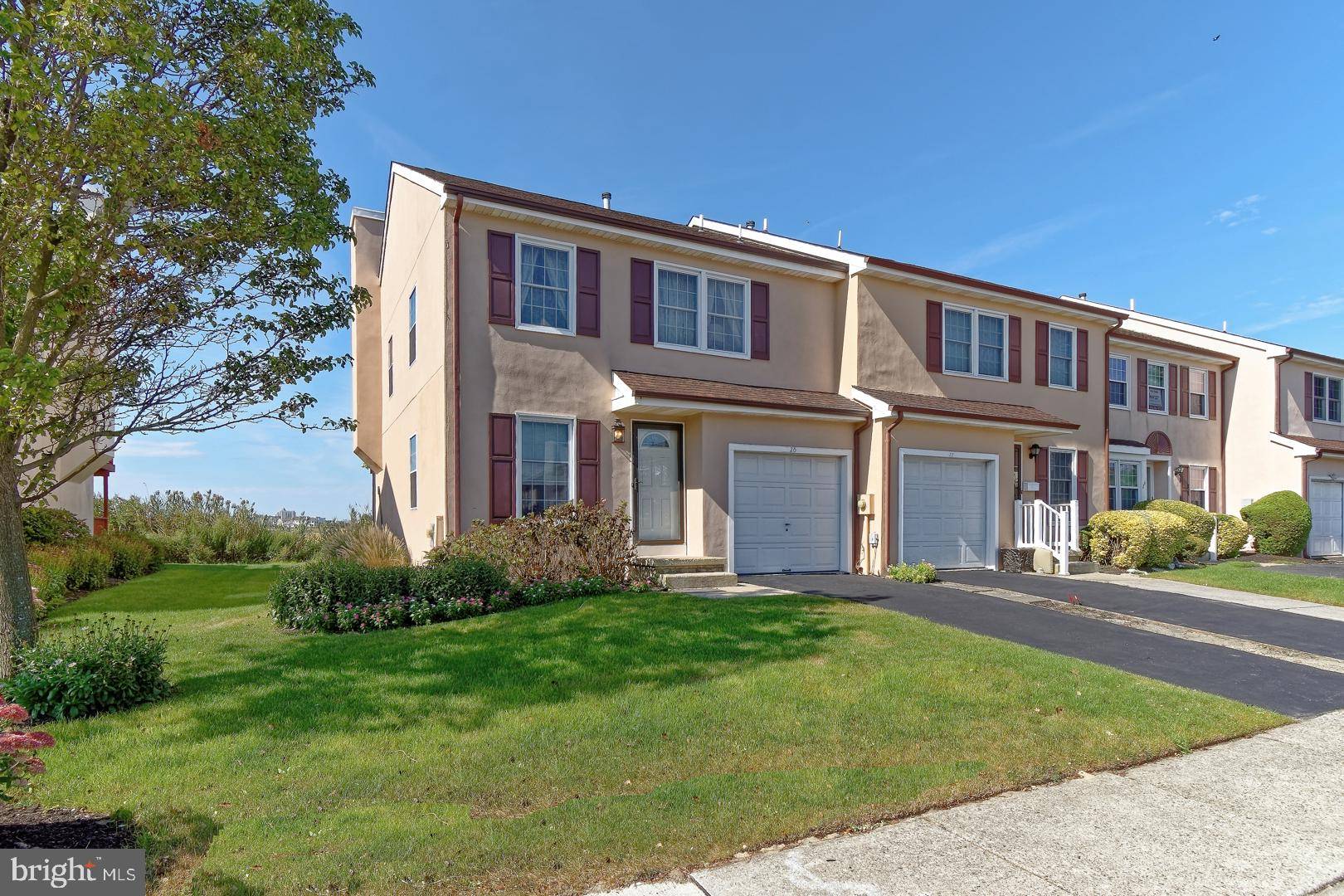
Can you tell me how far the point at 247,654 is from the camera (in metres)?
7.41

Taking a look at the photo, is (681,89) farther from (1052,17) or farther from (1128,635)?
(1128,635)

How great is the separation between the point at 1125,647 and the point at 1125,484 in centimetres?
1330

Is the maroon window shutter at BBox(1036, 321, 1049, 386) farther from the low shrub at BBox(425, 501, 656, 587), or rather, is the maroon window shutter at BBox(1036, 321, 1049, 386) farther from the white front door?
the low shrub at BBox(425, 501, 656, 587)

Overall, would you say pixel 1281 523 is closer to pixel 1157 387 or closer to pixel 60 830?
pixel 1157 387

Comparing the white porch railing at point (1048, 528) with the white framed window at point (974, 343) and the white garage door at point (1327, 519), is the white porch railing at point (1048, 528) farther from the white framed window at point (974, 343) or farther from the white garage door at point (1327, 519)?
the white garage door at point (1327, 519)

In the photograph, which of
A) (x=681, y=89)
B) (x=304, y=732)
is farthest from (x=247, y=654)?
(x=681, y=89)

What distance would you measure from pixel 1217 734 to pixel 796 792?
149 inches

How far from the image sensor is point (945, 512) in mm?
14852

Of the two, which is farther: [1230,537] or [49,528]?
[1230,537]

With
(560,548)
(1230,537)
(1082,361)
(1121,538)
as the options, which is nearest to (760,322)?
(560,548)

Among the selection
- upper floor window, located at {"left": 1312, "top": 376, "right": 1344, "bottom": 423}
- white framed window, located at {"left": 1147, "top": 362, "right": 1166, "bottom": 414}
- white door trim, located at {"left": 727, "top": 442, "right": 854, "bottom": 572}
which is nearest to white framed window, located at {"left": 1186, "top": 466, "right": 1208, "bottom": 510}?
white framed window, located at {"left": 1147, "top": 362, "right": 1166, "bottom": 414}

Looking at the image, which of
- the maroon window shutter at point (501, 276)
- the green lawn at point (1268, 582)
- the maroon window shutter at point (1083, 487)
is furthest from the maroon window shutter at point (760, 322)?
the green lawn at point (1268, 582)

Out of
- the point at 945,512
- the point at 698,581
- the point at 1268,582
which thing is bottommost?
the point at 1268,582

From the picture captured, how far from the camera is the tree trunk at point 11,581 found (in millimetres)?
6129
